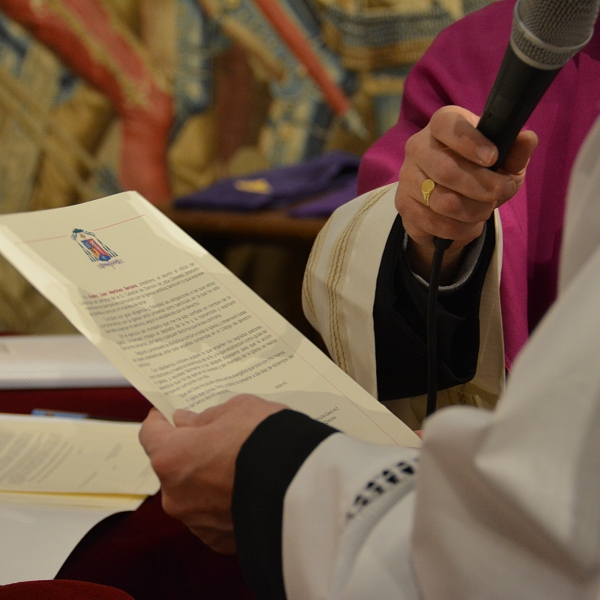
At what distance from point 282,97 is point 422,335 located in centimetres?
175

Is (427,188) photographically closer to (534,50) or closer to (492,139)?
(492,139)

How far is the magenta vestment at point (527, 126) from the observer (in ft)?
2.83

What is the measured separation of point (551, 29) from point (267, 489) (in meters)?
0.36

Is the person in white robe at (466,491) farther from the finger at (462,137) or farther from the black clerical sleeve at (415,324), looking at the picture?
the black clerical sleeve at (415,324)

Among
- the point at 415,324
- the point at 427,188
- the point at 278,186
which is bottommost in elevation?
the point at 278,186

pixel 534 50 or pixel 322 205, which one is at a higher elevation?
pixel 534 50

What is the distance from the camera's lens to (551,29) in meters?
0.43

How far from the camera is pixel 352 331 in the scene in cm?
85

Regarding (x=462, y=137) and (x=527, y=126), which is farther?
(x=527, y=126)

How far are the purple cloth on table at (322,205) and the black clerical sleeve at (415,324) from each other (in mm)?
1044

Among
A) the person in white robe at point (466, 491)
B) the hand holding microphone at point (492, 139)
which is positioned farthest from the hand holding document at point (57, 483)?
the hand holding microphone at point (492, 139)

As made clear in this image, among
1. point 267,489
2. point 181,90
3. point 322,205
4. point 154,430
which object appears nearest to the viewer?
point 267,489

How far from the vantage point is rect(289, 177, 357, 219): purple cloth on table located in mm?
1905

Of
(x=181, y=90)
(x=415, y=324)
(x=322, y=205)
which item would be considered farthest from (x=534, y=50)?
(x=181, y=90)
